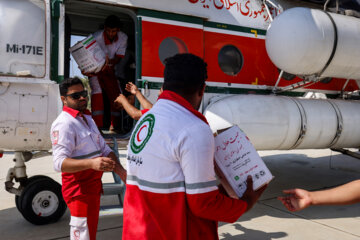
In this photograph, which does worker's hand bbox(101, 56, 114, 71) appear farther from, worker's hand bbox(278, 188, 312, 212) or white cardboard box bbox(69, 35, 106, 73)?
worker's hand bbox(278, 188, 312, 212)

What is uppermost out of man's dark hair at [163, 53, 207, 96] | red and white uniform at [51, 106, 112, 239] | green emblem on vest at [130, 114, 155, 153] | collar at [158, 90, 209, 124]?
man's dark hair at [163, 53, 207, 96]

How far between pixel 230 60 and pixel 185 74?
3808mm

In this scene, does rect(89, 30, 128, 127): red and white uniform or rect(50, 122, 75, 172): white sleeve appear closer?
rect(50, 122, 75, 172): white sleeve

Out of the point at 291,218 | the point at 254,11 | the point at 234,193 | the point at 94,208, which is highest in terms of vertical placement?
the point at 254,11

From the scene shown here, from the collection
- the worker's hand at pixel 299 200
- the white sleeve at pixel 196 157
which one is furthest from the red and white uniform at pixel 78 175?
the worker's hand at pixel 299 200

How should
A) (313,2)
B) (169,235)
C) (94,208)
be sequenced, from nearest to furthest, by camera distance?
(169,235)
(94,208)
(313,2)

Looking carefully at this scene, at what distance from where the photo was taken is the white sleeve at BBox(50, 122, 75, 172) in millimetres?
2588

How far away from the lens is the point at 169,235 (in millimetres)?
1508

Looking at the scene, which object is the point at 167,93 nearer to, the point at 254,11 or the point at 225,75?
the point at 225,75

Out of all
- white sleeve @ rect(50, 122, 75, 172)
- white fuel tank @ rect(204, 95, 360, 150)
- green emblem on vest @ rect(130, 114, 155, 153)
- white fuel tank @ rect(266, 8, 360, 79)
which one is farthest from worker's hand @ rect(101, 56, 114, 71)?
green emblem on vest @ rect(130, 114, 155, 153)

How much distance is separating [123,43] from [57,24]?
118 cm

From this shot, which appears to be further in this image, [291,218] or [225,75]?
[225,75]

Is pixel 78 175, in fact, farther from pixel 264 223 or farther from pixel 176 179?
pixel 264 223

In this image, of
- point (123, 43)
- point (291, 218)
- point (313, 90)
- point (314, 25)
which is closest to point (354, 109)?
point (313, 90)
